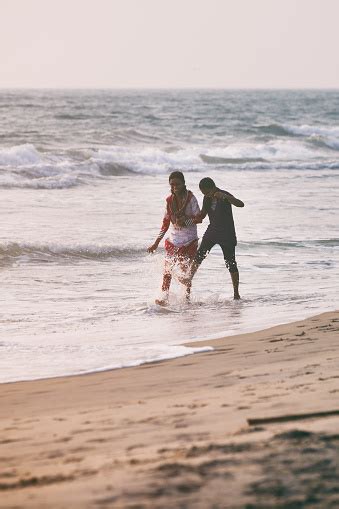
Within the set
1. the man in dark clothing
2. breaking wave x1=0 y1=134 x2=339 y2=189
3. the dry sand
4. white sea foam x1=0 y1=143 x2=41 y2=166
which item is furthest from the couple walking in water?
white sea foam x1=0 y1=143 x2=41 y2=166

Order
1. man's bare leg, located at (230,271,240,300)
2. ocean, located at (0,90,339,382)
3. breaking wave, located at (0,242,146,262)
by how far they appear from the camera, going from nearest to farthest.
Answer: ocean, located at (0,90,339,382), man's bare leg, located at (230,271,240,300), breaking wave, located at (0,242,146,262)

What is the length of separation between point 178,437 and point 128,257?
29.4 feet

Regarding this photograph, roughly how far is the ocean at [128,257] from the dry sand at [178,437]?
3.03 ft

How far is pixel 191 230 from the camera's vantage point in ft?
32.4

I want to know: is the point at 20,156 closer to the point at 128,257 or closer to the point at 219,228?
the point at 128,257

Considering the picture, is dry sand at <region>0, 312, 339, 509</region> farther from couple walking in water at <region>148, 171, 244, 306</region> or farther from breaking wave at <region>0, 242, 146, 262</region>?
breaking wave at <region>0, 242, 146, 262</region>

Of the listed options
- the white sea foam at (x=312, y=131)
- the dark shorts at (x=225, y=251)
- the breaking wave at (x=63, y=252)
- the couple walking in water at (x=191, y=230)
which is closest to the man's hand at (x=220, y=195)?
the couple walking in water at (x=191, y=230)

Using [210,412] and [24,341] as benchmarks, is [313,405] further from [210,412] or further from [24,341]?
[24,341]

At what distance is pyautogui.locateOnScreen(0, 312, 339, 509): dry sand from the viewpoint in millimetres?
3123

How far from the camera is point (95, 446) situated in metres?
3.85

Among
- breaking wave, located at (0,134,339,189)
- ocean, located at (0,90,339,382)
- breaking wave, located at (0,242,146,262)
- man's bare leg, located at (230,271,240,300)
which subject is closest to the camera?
ocean, located at (0,90,339,382)

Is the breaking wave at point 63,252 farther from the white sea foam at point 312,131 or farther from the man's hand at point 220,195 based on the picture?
the white sea foam at point 312,131

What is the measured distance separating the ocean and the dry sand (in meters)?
0.92

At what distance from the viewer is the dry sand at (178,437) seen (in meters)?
3.12
